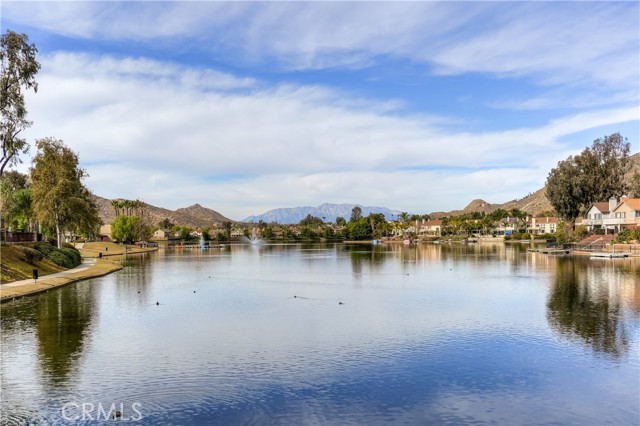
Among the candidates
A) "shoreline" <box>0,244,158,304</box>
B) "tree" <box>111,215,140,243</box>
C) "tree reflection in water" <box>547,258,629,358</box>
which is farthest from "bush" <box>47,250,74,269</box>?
"tree" <box>111,215,140,243</box>

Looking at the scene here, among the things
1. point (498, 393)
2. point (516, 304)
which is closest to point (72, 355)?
point (498, 393)

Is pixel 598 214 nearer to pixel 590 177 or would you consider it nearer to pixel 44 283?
pixel 590 177

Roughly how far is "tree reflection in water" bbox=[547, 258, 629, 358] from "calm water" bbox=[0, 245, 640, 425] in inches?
5.9

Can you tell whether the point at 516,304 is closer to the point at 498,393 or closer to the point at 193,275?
the point at 498,393

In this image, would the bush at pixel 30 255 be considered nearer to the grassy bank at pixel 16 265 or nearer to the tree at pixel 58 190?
the grassy bank at pixel 16 265

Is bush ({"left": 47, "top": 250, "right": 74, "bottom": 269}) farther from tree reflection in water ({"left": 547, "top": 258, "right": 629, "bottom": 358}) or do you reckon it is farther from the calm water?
tree reflection in water ({"left": 547, "top": 258, "right": 629, "bottom": 358})

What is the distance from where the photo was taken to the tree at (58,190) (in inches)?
2958

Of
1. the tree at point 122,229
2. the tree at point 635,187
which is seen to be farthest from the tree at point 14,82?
the tree at point 635,187

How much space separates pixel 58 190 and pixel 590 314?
68.7 m

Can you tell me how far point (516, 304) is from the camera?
39.2 m

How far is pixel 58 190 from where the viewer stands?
74.5 metres

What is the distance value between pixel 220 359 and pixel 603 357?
1704cm

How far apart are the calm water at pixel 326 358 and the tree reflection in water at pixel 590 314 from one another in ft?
0.49

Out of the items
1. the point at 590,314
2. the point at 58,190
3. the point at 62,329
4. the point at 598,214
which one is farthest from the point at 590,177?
the point at 62,329
